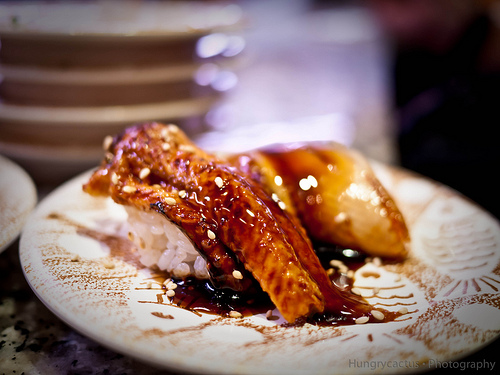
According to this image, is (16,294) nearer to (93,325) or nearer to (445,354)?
(93,325)

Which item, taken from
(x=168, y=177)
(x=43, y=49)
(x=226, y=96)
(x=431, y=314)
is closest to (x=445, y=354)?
(x=431, y=314)

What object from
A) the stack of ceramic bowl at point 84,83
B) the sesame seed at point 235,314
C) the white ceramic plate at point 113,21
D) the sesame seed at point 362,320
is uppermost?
the white ceramic plate at point 113,21

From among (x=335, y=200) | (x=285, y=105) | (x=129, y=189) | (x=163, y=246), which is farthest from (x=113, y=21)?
(x=285, y=105)

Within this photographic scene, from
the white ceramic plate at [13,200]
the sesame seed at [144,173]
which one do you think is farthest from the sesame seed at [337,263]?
the white ceramic plate at [13,200]

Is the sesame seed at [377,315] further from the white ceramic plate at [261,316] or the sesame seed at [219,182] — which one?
the sesame seed at [219,182]

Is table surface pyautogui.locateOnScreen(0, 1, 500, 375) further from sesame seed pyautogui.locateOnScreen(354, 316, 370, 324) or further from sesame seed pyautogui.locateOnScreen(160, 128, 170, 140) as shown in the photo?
sesame seed pyautogui.locateOnScreen(160, 128, 170, 140)

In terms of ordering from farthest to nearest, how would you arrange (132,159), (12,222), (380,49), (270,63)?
(380,49) → (270,63) → (132,159) → (12,222)
